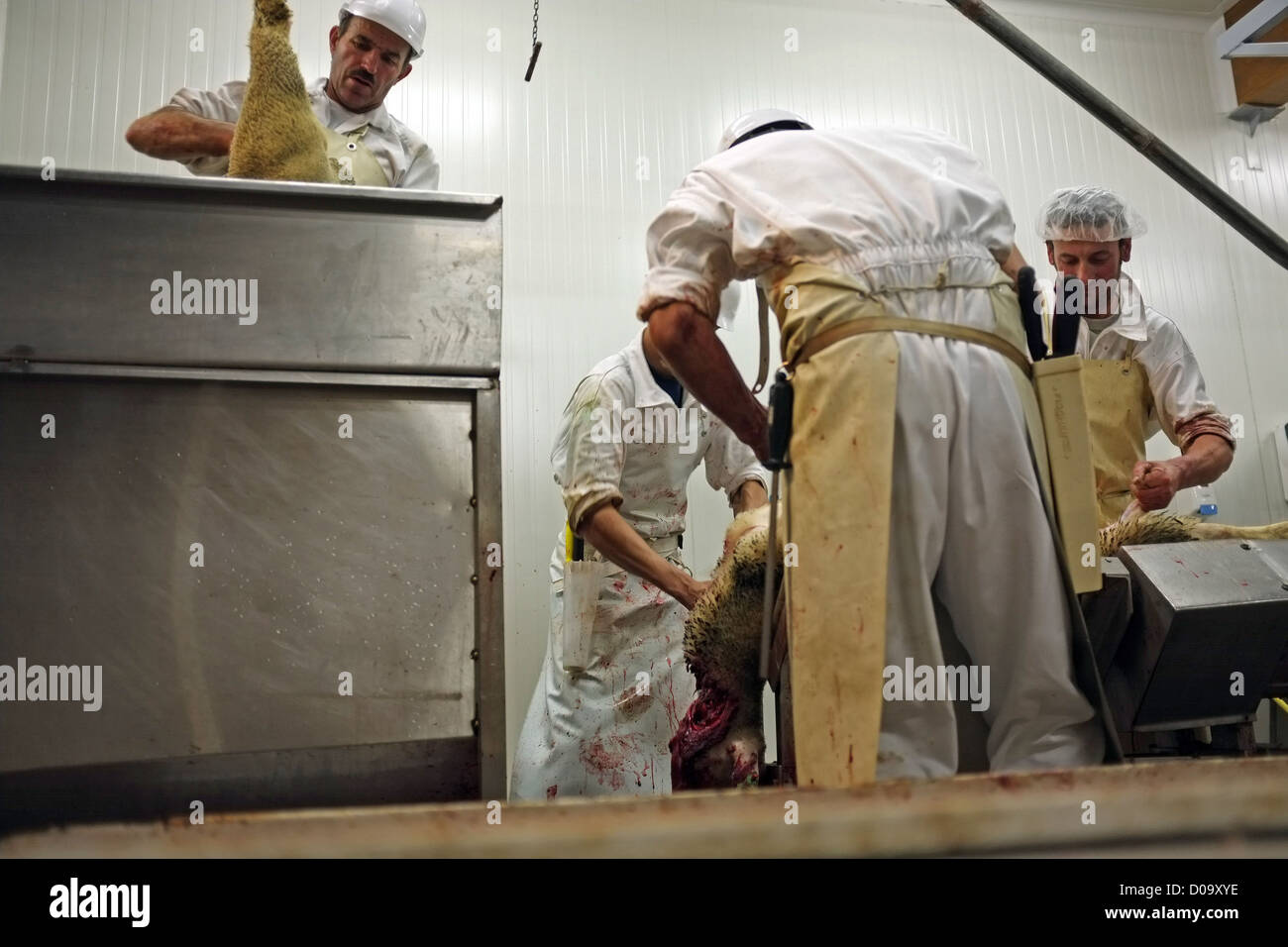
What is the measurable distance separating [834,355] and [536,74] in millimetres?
3500

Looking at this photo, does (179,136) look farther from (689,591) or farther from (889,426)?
(889,426)

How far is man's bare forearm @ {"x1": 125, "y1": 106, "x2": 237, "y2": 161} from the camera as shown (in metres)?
2.43

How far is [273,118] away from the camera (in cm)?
216

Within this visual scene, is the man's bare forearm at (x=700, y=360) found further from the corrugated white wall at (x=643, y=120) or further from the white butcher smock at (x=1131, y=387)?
the corrugated white wall at (x=643, y=120)

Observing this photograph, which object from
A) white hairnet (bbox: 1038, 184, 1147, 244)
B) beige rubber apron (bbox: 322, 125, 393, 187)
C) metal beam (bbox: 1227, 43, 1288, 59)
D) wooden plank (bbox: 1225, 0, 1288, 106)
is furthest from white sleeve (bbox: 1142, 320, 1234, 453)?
wooden plank (bbox: 1225, 0, 1288, 106)

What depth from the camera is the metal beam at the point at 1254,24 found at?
4.59 m

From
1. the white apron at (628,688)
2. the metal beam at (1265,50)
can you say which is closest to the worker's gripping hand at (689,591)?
the white apron at (628,688)

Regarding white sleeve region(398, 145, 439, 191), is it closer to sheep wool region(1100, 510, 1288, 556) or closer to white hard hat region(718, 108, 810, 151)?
white hard hat region(718, 108, 810, 151)

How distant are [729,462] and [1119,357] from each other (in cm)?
134

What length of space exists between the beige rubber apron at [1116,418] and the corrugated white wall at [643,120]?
5.39 ft

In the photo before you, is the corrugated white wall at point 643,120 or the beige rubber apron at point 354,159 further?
the corrugated white wall at point 643,120

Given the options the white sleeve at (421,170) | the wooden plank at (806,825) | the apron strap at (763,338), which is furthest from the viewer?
the white sleeve at (421,170)

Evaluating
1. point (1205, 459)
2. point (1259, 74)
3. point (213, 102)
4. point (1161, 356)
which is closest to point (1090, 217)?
point (1161, 356)
